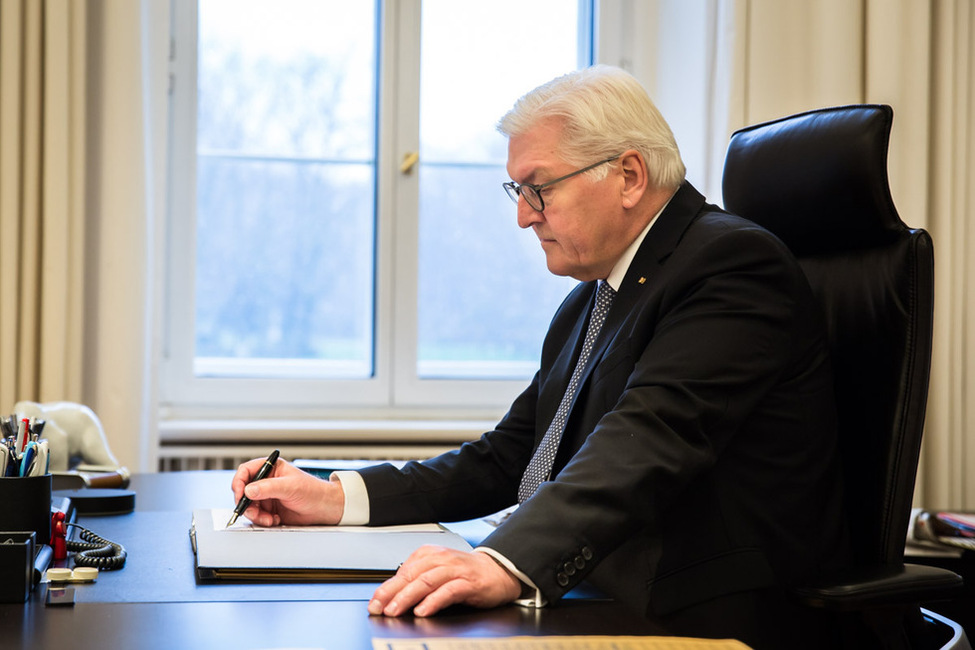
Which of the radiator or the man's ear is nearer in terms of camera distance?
the man's ear

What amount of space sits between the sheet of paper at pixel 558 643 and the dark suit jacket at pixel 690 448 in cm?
16

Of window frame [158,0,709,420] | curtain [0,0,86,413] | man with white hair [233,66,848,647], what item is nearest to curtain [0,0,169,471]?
curtain [0,0,86,413]

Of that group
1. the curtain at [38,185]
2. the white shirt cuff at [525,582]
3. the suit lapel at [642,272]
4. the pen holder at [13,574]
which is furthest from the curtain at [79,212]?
the white shirt cuff at [525,582]

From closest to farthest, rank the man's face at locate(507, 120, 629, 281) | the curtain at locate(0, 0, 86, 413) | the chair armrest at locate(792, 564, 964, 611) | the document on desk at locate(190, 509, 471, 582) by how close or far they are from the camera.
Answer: the document on desk at locate(190, 509, 471, 582) → the chair armrest at locate(792, 564, 964, 611) → the man's face at locate(507, 120, 629, 281) → the curtain at locate(0, 0, 86, 413)

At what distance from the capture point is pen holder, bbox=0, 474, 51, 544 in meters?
1.02

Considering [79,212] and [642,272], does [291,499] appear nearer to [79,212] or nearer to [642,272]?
[642,272]

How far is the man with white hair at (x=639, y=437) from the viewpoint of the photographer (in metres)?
1.02

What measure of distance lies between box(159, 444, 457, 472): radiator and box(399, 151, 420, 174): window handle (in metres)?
0.85

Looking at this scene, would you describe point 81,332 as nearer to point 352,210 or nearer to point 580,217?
point 352,210

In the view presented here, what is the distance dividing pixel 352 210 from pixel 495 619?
91.2 inches

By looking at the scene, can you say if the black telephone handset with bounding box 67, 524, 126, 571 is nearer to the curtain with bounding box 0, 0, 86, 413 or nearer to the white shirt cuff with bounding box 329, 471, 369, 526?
the white shirt cuff with bounding box 329, 471, 369, 526

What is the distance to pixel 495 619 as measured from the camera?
864mm

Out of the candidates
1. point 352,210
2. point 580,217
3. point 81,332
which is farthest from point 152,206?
point 580,217

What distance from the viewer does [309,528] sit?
4.09ft
